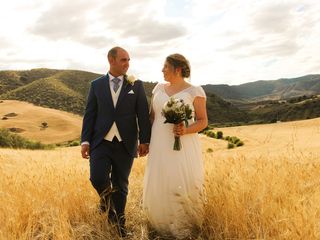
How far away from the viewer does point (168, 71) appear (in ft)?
19.7

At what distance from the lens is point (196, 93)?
5.93 metres

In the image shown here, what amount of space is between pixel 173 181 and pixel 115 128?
1015 mm

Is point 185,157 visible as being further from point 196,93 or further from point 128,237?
point 128,237

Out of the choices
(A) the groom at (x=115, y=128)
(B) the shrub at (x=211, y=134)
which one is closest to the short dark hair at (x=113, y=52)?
(A) the groom at (x=115, y=128)

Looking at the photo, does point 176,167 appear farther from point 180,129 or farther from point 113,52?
point 113,52

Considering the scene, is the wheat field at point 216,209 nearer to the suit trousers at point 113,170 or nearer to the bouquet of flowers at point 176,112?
the suit trousers at point 113,170

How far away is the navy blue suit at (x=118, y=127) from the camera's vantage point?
5832 mm

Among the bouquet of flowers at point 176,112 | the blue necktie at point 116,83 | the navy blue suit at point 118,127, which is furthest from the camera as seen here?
the blue necktie at point 116,83

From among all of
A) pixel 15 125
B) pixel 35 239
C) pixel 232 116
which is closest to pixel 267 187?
pixel 35 239

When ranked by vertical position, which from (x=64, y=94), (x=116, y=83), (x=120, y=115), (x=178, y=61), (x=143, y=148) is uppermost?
(x=64, y=94)

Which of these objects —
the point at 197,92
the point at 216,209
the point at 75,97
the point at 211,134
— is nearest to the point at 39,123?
the point at 75,97

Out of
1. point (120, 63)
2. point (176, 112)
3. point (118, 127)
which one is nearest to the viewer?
point (176, 112)

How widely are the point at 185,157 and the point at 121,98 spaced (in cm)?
114

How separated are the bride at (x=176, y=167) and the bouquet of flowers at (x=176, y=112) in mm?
94
